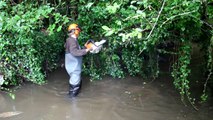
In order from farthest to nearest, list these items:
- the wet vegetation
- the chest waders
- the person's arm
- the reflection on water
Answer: the chest waders < the person's arm < the reflection on water < the wet vegetation

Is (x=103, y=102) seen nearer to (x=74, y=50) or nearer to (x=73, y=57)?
(x=73, y=57)

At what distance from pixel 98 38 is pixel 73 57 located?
92 centimetres

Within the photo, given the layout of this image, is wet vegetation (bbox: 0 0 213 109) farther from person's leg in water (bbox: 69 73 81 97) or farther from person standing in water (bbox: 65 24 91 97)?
person's leg in water (bbox: 69 73 81 97)

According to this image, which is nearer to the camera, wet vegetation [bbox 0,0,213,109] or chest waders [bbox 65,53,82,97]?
wet vegetation [bbox 0,0,213,109]

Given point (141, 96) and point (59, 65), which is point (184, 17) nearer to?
point (141, 96)

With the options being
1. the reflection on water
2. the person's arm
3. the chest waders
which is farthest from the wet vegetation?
the chest waders

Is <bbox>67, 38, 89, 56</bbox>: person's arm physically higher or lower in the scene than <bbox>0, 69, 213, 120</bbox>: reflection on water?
higher

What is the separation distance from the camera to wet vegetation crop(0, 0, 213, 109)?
622cm

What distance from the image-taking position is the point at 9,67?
7.16 meters

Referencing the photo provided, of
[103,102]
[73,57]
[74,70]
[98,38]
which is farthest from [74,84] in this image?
[98,38]

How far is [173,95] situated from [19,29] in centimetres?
347

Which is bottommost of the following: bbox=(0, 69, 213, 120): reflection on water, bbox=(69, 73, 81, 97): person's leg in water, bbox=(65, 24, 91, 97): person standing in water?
bbox=(0, 69, 213, 120): reflection on water

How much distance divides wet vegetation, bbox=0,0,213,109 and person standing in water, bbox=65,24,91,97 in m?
0.32

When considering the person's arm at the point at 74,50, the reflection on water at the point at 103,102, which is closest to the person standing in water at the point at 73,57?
the person's arm at the point at 74,50
